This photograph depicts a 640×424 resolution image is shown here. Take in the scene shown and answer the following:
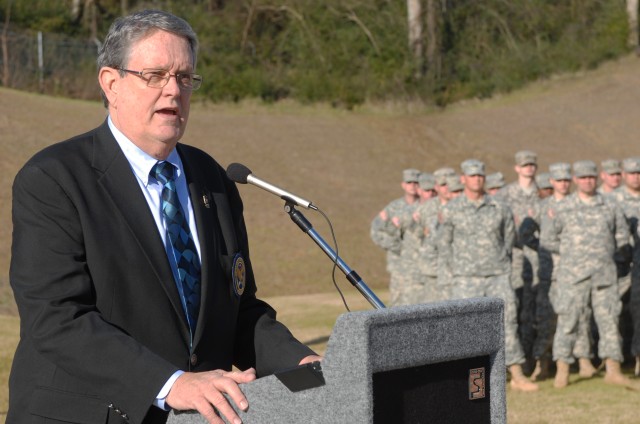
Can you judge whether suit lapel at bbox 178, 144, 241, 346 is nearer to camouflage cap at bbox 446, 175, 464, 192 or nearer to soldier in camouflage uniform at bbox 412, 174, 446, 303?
camouflage cap at bbox 446, 175, 464, 192

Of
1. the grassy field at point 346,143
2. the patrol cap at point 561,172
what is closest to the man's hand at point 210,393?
the patrol cap at point 561,172

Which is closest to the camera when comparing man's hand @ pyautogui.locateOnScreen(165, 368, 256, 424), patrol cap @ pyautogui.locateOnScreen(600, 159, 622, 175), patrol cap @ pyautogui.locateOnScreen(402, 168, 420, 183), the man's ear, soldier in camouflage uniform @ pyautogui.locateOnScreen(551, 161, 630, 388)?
man's hand @ pyautogui.locateOnScreen(165, 368, 256, 424)

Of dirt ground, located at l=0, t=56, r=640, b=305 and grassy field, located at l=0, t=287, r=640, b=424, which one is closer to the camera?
grassy field, located at l=0, t=287, r=640, b=424

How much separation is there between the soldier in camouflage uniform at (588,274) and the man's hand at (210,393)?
26.8 ft

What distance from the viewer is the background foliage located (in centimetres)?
3319

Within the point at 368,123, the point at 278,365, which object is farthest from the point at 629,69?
the point at 278,365

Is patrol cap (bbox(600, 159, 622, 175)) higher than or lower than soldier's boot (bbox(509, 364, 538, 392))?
higher

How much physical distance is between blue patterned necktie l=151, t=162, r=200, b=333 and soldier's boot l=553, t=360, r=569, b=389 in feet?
25.8

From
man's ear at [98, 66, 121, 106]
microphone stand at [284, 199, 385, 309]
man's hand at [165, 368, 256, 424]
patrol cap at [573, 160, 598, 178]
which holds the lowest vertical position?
patrol cap at [573, 160, 598, 178]

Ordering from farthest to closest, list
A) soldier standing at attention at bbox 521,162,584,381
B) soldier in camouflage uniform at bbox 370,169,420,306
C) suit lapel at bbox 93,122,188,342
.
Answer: soldier in camouflage uniform at bbox 370,169,420,306, soldier standing at attention at bbox 521,162,584,381, suit lapel at bbox 93,122,188,342

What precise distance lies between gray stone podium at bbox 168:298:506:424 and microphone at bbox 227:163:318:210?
64 centimetres

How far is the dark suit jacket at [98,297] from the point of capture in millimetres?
2434

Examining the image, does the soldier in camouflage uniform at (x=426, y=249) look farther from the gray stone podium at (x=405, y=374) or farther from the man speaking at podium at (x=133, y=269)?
the gray stone podium at (x=405, y=374)

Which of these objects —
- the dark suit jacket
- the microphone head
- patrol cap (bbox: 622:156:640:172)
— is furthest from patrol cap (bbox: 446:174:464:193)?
the dark suit jacket
